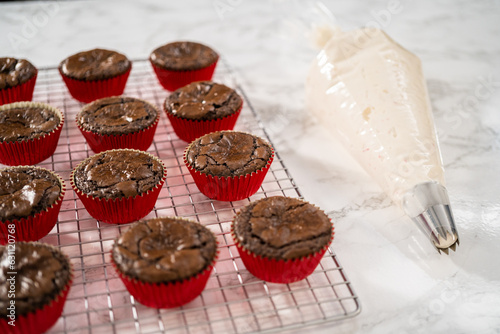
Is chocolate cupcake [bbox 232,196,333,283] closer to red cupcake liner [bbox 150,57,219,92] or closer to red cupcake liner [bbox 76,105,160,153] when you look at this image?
red cupcake liner [bbox 76,105,160,153]

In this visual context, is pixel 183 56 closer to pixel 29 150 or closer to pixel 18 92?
pixel 18 92

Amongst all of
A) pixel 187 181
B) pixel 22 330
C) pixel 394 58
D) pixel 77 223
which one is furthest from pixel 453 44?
pixel 22 330

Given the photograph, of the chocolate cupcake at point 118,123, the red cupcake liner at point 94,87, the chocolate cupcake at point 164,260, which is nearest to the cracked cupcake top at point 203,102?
the chocolate cupcake at point 118,123

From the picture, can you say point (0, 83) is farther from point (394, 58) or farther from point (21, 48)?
point (394, 58)

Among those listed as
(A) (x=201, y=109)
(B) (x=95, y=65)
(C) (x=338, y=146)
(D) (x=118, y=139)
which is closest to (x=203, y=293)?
(D) (x=118, y=139)

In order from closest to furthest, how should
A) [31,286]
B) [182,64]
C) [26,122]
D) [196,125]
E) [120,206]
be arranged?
[31,286] → [120,206] → [26,122] → [196,125] → [182,64]

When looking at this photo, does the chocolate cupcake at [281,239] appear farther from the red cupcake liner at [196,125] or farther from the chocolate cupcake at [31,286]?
the red cupcake liner at [196,125]

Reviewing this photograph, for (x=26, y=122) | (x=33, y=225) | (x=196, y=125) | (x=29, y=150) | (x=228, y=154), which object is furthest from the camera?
(x=196, y=125)
